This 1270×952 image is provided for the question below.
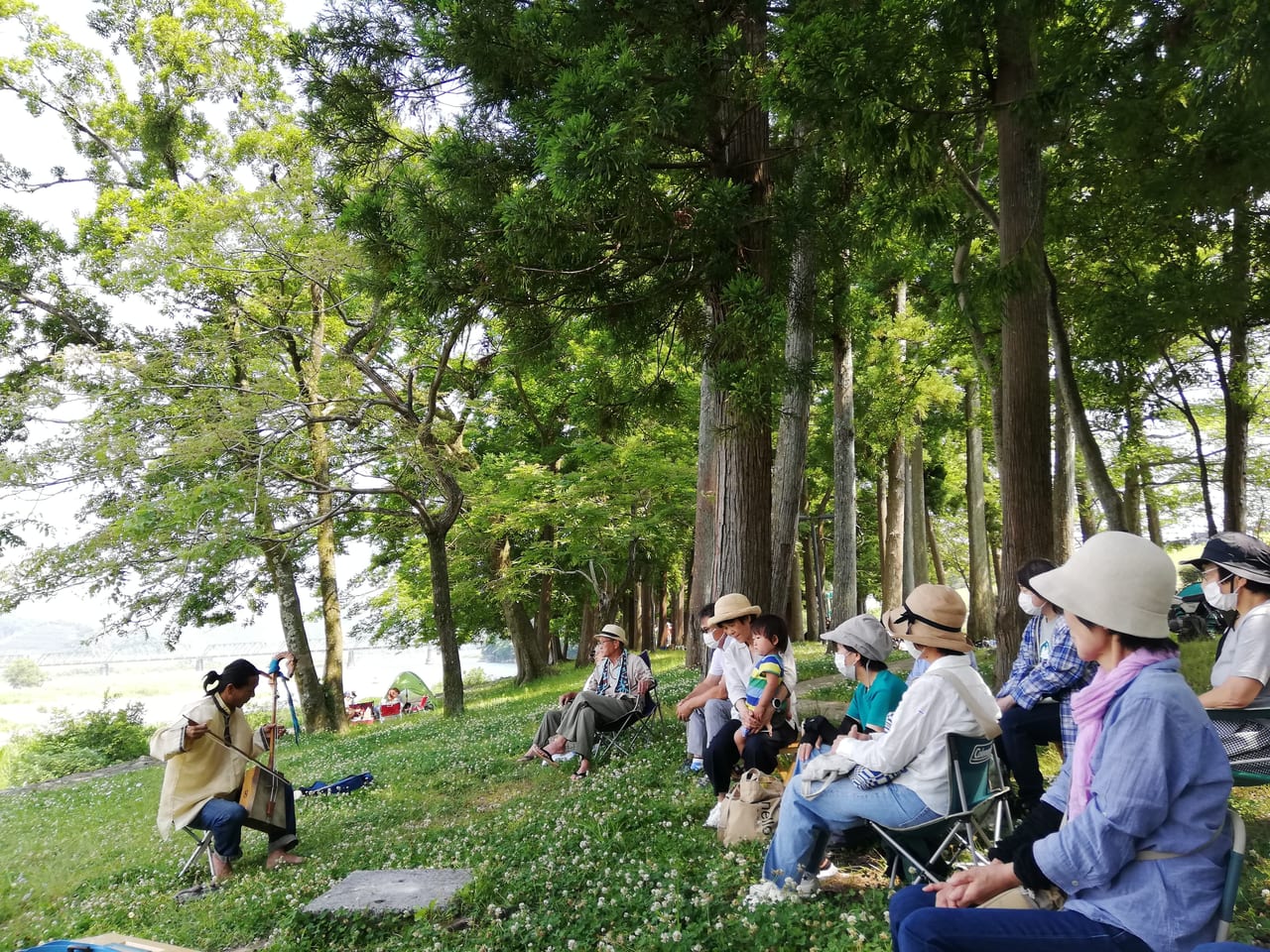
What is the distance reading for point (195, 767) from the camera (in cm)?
662

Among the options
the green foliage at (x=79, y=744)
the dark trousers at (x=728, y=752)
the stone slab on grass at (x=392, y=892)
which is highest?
the dark trousers at (x=728, y=752)

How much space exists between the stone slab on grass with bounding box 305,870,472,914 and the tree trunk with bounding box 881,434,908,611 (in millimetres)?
14007

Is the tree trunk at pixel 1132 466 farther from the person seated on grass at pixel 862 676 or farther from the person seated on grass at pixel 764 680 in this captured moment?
the person seated on grass at pixel 862 676

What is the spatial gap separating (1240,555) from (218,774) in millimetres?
7235

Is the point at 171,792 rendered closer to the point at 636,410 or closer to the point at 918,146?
the point at 636,410

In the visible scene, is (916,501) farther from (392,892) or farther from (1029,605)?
(392,892)

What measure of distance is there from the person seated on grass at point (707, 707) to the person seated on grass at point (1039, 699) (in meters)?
2.22

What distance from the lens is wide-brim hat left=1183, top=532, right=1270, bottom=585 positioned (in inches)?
178

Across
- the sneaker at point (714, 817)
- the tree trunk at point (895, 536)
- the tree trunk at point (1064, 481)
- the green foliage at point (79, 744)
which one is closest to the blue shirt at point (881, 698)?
the sneaker at point (714, 817)

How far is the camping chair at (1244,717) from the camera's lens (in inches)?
173

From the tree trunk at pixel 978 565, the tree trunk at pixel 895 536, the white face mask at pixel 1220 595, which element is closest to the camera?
the white face mask at pixel 1220 595

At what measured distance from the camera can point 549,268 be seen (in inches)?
331

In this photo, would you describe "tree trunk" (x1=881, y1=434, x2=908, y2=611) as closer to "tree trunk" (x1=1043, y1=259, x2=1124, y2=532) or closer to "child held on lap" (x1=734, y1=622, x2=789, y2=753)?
"tree trunk" (x1=1043, y1=259, x2=1124, y2=532)

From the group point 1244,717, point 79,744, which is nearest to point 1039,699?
point 1244,717
